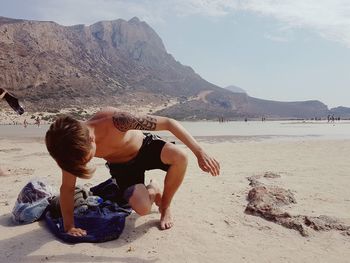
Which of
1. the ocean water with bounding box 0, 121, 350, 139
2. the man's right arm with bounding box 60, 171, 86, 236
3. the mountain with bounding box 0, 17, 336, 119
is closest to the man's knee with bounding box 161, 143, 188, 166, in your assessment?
the man's right arm with bounding box 60, 171, 86, 236

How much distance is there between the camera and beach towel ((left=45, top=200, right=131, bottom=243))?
3.55m

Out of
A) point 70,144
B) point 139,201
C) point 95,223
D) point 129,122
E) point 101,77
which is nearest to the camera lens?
point 70,144

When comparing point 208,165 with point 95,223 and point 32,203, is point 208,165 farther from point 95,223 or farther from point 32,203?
point 32,203

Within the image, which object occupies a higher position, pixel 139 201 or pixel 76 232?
pixel 139 201

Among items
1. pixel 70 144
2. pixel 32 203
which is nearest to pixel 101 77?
pixel 32 203

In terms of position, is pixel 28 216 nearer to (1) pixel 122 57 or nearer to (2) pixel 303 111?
(1) pixel 122 57

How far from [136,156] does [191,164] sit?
5410 millimetres

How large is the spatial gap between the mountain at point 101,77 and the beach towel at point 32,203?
66.1 metres

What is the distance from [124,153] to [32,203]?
114 cm

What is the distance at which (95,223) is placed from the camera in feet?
12.3

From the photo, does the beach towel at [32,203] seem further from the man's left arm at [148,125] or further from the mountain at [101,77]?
the mountain at [101,77]

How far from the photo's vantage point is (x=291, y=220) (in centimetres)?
420

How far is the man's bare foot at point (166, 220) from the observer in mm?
3841

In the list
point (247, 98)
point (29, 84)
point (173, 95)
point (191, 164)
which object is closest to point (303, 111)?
point (247, 98)
